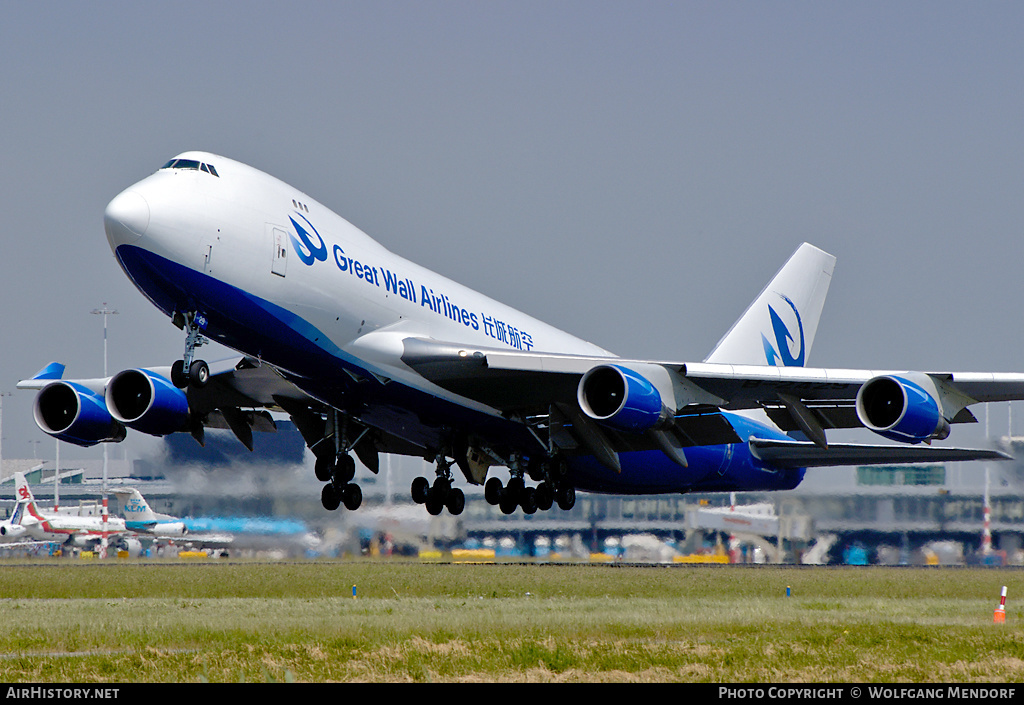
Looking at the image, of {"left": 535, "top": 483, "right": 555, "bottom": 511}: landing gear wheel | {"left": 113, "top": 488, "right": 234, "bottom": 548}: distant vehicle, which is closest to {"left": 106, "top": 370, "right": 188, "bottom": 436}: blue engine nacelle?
{"left": 535, "top": 483, "right": 555, "bottom": 511}: landing gear wheel

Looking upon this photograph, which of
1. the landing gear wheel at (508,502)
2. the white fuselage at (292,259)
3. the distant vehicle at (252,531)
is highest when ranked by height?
the white fuselage at (292,259)

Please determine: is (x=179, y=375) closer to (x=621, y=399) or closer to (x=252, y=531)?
(x=621, y=399)

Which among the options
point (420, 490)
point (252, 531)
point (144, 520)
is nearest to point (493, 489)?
point (420, 490)

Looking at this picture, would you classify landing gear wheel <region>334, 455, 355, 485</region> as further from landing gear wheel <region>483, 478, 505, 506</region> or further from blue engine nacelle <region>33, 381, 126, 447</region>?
blue engine nacelle <region>33, 381, 126, 447</region>

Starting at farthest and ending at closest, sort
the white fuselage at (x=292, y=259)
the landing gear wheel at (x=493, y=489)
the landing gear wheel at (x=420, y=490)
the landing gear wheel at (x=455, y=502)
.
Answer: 1. the landing gear wheel at (x=493, y=489)
2. the landing gear wheel at (x=420, y=490)
3. the landing gear wheel at (x=455, y=502)
4. the white fuselage at (x=292, y=259)

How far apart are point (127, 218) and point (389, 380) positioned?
6357mm

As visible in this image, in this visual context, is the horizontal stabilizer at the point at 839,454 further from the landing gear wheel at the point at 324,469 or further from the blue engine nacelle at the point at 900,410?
the landing gear wheel at the point at 324,469

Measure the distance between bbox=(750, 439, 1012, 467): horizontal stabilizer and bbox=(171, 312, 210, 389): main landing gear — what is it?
1837 centimetres

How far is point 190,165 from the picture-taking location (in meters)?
20.3

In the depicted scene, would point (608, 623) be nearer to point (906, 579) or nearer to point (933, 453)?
point (933, 453)

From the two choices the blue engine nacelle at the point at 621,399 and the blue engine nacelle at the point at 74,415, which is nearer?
the blue engine nacelle at the point at 621,399

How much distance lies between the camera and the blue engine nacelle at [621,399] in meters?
22.4

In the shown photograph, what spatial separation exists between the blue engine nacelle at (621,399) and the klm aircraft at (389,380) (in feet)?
0.14

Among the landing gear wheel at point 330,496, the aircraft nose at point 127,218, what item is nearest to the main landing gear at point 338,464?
the landing gear wheel at point 330,496
